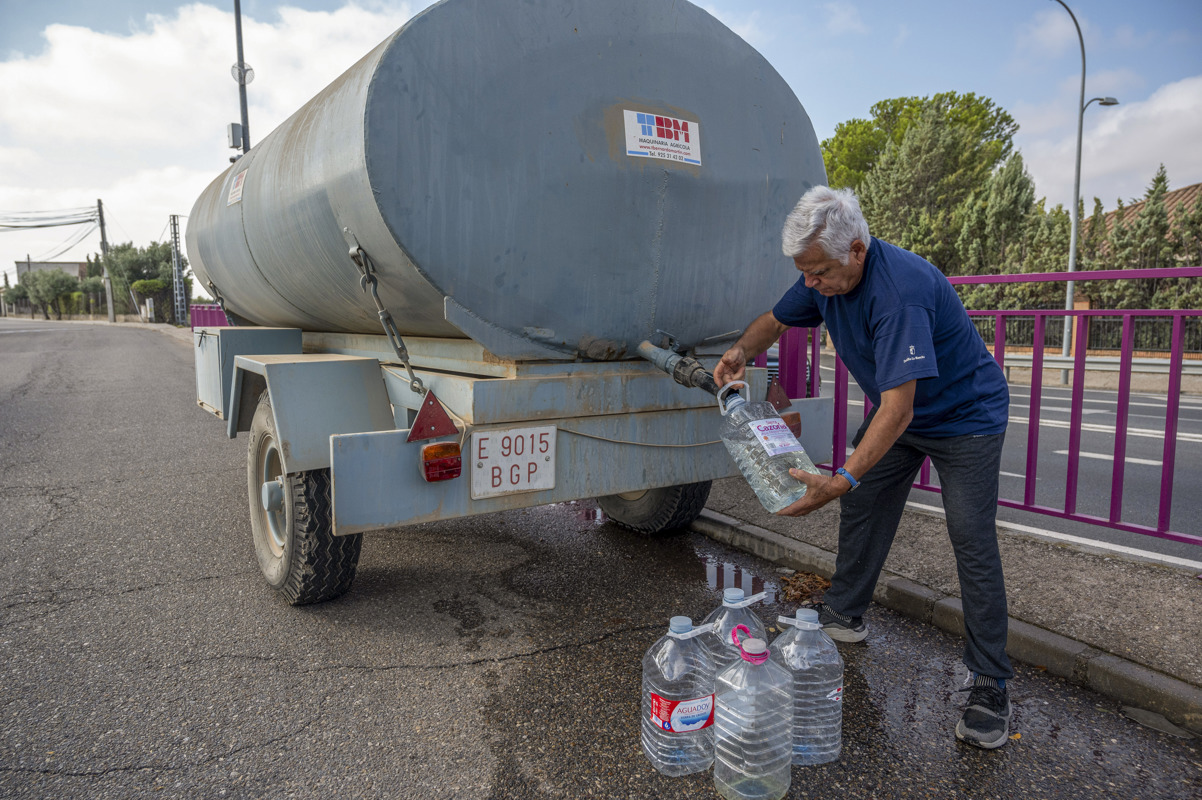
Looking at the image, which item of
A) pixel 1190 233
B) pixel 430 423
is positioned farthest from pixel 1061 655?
pixel 1190 233

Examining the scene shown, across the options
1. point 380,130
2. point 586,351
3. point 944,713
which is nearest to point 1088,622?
point 944,713

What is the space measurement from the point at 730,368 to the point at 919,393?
28.8 inches

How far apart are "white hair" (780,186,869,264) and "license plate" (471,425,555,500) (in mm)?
1192

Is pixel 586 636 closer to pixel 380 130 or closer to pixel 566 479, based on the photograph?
pixel 566 479

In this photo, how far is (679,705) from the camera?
6.90 ft

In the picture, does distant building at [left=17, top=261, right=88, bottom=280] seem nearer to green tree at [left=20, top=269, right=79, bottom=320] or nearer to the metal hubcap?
green tree at [left=20, top=269, right=79, bottom=320]

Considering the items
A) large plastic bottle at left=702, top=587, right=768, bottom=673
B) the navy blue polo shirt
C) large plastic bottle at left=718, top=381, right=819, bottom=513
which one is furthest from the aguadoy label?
large plastic bottle at left=702, top=587, right=768, bottom=673

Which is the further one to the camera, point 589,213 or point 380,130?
point 589,213

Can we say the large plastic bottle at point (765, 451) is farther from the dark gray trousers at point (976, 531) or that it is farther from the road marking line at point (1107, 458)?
the road marking line at point (1107, 458)

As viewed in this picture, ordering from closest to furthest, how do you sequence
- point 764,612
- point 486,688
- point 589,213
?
point 486,688 < point 589,213 < point 764,612

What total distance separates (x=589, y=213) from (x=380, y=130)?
0.83 meters

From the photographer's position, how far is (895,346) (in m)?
2.22

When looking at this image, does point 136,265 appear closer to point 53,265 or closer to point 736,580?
point 53,265

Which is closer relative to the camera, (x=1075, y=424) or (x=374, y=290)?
(x=374, y=290)
